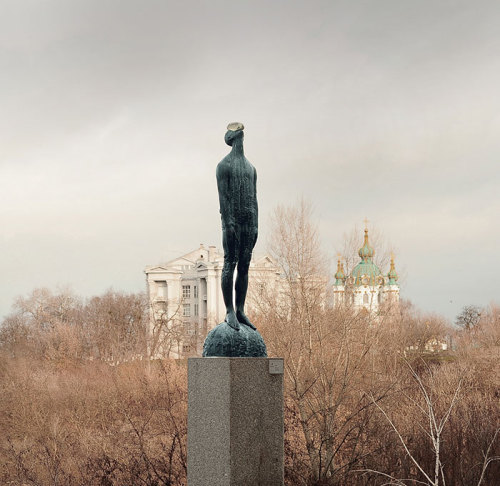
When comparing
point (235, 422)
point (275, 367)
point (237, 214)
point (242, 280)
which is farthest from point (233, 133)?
point (235, 422)

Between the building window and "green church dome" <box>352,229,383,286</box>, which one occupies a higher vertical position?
the building window

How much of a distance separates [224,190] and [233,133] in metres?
0.71

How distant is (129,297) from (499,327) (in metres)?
35.8

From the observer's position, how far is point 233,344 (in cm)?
695

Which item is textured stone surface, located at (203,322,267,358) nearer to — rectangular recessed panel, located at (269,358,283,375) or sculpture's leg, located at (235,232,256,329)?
rectangular recessed panel, located at (269,358,283,375)

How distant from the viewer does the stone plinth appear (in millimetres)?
6602

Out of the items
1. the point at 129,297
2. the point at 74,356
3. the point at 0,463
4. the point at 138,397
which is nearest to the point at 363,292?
the point at 138,397

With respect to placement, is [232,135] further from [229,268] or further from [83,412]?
[83,412]

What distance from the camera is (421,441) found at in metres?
10.5

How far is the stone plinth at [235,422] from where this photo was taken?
660 cm

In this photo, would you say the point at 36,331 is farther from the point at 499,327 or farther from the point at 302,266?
the point at 302,266

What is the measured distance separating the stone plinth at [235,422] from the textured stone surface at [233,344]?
186 mm

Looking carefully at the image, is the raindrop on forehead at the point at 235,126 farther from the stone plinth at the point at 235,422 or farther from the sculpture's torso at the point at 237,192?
the stone plinth at the point at 235,422

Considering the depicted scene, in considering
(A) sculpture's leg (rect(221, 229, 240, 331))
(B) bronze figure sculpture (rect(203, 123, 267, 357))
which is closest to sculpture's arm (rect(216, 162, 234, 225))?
(B) bronze figure sculpture (rect(203, 123, 267, 357))
